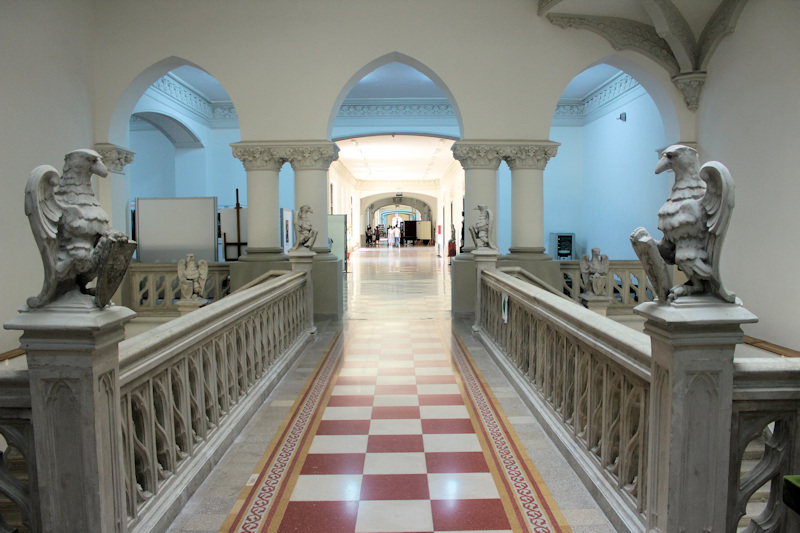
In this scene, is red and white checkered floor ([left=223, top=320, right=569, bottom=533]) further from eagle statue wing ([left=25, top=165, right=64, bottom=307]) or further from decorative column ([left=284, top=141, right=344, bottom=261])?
decorative column ([left=284, top=141, right=344, bottom=261])

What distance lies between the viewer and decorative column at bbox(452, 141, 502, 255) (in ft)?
31.1

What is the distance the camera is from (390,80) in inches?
523

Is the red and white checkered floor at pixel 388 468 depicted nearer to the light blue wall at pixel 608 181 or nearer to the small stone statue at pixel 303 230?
the small stone statue at pixel 303 230

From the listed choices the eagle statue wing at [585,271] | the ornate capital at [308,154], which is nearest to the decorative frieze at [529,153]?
the eagle statue wing at [585,271]

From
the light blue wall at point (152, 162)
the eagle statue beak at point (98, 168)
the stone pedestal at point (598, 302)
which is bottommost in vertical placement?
the stone pedestal at point (598, 302)

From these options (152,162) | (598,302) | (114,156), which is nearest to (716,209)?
(598,302)

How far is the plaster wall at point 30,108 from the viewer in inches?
289

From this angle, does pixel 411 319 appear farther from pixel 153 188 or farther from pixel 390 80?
pixel 153 188

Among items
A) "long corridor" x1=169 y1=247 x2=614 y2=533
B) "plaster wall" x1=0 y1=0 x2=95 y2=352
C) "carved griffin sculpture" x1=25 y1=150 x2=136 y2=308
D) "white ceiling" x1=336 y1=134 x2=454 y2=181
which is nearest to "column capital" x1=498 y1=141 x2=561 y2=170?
"long corridor" x1=169 y1=247 x2=614 y2=533

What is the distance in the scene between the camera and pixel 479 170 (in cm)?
957

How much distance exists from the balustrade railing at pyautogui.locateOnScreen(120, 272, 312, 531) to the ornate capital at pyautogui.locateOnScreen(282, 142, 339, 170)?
4459 mm

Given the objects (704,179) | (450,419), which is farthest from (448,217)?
(704,179)

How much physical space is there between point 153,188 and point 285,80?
8235 mm

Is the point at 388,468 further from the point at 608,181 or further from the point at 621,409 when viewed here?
the point at 608,181
